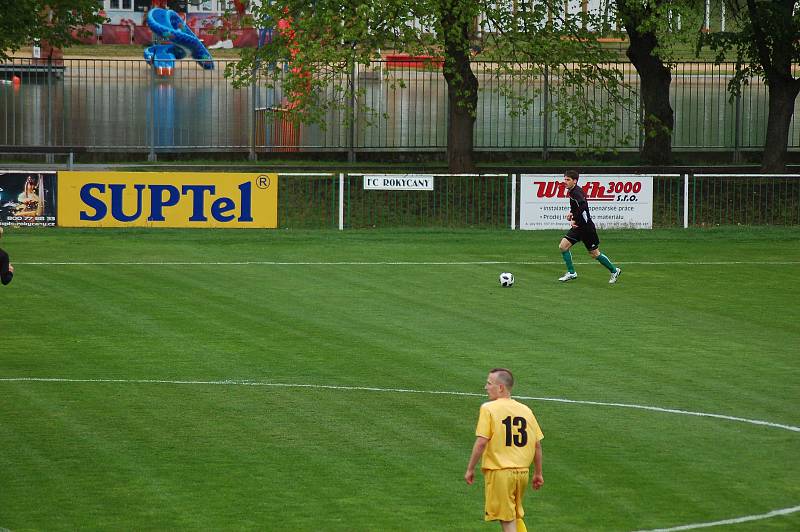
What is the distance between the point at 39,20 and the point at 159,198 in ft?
34.2

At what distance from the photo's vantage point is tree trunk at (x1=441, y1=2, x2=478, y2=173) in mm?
32438

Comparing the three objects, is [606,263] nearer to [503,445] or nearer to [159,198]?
[159,198]

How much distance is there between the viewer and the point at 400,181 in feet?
103

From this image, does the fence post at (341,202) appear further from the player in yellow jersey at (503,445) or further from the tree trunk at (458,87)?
the player in yellow jersey at (503,445)

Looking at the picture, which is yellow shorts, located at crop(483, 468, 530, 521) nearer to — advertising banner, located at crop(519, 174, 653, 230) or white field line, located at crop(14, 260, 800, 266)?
white field line, located at crop(14, 260, 800, 266)

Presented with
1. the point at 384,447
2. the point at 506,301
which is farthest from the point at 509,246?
the point at 384,447

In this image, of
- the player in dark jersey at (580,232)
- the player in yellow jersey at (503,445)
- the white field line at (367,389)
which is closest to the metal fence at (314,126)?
the player in dark jersey at (580,232)

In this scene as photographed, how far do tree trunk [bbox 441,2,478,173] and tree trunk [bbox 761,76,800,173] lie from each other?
8.27 metres

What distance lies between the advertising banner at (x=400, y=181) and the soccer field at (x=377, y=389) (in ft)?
14.7

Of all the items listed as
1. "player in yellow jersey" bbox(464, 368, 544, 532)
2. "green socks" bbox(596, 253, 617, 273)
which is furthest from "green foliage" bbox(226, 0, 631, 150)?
"player in yellow jersey" bbox(464, 368, 544, 532)

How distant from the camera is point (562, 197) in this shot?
31344mm

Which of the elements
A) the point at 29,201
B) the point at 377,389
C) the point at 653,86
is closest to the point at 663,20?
the point at 653,86

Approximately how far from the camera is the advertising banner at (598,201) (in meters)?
31.2

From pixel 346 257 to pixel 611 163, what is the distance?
15.4 meters
